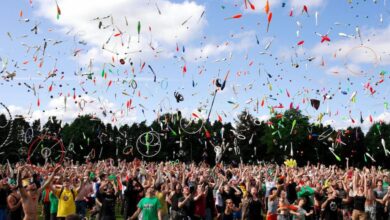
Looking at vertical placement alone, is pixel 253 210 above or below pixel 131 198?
below

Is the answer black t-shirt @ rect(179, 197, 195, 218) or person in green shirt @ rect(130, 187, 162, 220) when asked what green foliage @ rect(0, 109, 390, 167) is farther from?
person in green shirt @ rect(130, 187, 162, 220)

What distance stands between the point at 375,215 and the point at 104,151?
62.1 meters

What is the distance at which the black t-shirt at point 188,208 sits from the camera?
12242 mm

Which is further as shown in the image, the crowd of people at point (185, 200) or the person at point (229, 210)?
the person at point (229, 210)

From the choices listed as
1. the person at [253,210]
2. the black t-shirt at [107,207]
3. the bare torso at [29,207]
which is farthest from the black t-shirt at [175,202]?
the bare torso at [29,207]

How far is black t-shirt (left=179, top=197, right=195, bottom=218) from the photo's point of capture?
482 inches

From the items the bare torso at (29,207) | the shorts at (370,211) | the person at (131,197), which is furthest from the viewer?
the shorts at (370,211)

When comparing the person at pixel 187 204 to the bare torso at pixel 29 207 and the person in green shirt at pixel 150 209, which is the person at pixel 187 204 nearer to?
the person in green shirt at pixel 150 209

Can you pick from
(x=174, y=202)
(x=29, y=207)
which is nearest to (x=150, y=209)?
(x=29, y=207)

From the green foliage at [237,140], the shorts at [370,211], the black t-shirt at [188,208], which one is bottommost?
the shorts at [370,211]

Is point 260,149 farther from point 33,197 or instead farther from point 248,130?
point 33,197

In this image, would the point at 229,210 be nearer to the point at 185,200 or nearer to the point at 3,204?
the point at 185,200

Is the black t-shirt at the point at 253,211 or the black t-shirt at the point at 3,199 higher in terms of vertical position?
the black t-shirt at the point at 3,199

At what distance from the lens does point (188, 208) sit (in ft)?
40.5
